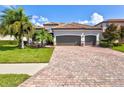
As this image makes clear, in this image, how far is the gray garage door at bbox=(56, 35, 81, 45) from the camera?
30781mm

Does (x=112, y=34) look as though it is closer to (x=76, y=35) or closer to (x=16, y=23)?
(x=76, y=35)

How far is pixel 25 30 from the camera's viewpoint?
19828mm

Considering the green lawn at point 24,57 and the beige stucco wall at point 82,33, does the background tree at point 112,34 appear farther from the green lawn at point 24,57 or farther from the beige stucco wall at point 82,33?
the green lawn at point 24,57

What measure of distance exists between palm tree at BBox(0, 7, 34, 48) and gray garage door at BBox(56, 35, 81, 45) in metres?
10.9

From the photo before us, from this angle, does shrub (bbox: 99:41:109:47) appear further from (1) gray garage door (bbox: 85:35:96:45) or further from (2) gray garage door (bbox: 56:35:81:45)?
(2) gray garage door (bbox: 56:35:81:45)

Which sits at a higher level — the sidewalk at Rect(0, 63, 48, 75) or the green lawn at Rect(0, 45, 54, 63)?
the green lawn at Rect(0, 45, 54, 63)

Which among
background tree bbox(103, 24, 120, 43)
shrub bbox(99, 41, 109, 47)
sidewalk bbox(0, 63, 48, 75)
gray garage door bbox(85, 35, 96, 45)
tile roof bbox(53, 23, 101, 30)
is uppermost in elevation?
tile roof bbox(53, 23, 101, 30)

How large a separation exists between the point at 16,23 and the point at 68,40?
1308 cm

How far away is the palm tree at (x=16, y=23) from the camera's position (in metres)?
19.2

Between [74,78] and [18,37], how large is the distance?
14909 mm

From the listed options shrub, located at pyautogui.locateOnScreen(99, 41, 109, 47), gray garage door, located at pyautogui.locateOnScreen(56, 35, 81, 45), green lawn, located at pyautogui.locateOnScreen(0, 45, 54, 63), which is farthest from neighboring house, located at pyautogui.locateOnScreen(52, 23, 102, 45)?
green lawn, located at pyautogui.locateOnScreen(0, 45, 54, 63)

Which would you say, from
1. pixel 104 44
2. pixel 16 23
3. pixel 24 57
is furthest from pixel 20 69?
pixel 104 44

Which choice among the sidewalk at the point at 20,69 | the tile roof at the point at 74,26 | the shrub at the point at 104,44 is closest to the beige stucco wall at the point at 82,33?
the tile roof at the point at 74,26
